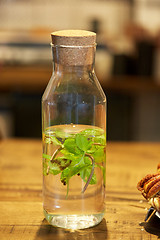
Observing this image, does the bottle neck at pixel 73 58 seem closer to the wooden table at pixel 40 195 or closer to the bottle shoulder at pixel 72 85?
the bottle shoulder at pixel 72 85

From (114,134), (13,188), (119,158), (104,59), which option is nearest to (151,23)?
(104,59)

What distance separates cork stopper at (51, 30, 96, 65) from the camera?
723 mm

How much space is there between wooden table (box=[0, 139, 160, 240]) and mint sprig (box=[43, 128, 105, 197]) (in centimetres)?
A: 9

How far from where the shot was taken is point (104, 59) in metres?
3.24

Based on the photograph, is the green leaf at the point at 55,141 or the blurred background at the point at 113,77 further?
the blurred background at the point at 113,77

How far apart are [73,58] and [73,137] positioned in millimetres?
136

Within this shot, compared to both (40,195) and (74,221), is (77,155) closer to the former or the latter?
(74,221)

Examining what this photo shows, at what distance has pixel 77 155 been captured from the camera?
0.73 meters

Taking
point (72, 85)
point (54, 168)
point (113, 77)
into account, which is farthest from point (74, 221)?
point (113, 77)

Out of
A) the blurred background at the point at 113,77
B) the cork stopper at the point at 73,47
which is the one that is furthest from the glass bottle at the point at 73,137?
the blurred background at the point at 113,77

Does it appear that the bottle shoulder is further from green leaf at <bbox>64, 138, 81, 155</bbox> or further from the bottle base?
the bottle base

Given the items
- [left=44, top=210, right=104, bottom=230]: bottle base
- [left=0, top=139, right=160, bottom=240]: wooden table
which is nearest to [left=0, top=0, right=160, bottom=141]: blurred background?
[left=0, top=139, right=160, bottom=240]: wooden table

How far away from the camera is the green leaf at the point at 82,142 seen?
0.72 metres

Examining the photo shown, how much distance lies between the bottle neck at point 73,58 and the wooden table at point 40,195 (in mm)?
283
